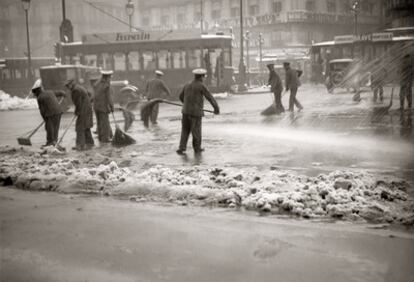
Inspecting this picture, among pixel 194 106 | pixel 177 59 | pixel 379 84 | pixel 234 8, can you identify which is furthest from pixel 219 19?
pixel 194 106

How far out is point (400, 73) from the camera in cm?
1552

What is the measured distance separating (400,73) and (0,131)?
41.8 ft

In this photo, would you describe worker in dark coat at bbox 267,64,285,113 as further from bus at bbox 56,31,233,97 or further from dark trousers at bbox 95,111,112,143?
bus at bbox 56,31,233,97

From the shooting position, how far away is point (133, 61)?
92.4ft

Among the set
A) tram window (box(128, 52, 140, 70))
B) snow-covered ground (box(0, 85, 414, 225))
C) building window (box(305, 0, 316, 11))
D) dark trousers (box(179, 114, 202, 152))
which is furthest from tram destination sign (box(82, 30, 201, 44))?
building window (box(305, 0, 316, 11))

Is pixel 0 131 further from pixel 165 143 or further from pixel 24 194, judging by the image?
pixel 24 194

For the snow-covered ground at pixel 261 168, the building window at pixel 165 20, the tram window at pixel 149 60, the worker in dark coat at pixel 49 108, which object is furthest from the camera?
the building window at pixel 165 20

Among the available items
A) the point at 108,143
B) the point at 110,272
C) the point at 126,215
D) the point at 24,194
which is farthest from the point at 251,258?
the point at 108,143

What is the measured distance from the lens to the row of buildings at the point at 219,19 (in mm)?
57466

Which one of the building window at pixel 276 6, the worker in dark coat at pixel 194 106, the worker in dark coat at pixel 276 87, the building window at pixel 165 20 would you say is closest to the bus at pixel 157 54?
the worker in dark coat at pixel 276 87

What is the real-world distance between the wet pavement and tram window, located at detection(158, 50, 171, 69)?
9.93 meters

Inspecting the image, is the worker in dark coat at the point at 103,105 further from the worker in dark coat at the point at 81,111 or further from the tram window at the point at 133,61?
the tram window at the point at 133,61

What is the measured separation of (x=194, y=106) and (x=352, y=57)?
28.3 meters

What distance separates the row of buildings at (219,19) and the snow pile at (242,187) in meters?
39.2
